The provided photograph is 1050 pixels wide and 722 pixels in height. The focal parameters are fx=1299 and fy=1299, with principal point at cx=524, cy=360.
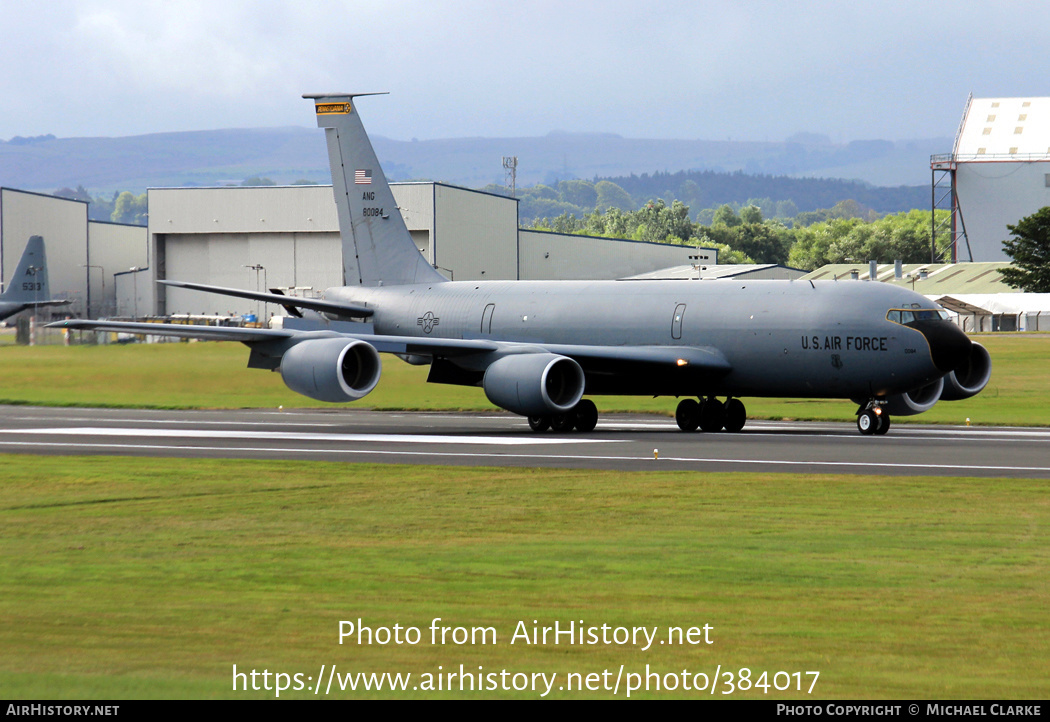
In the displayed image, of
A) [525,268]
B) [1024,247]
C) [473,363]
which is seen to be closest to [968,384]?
[473,363]

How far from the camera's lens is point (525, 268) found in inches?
3880

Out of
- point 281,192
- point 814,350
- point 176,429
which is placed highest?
point 281,192

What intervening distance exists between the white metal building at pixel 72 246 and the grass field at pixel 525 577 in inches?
3509

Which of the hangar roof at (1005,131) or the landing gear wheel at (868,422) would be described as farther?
the hangar roof at (1005,131)

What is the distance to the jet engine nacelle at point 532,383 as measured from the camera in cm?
2888

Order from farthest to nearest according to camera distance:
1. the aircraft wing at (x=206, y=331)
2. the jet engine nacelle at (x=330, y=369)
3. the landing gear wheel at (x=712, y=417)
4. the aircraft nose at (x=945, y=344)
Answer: the landing gear wheel at (x=712, y=417) → the aircraft wing at (x=206, y=331) → the jet engine nacelle at (x=330, y=369) → the aircraft nose at (x=945, y=344)

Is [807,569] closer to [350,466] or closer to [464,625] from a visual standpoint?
[464,625]

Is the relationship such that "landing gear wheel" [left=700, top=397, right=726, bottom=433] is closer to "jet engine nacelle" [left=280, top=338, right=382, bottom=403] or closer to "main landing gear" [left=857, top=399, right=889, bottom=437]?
"main landing gear" [left=857, top=399, right=889, bottom=437]

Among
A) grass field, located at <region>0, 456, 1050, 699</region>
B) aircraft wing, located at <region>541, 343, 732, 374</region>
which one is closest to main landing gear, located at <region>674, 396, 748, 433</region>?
aircraft wing, located at <region>541, 343, 732, 374</region>

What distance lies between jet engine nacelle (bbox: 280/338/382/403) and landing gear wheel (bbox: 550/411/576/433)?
177 inches

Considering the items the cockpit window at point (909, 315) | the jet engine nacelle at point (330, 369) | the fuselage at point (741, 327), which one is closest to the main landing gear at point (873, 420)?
the fuselage at point (741, 327)

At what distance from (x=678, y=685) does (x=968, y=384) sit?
26.3m

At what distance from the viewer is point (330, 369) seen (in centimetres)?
2875

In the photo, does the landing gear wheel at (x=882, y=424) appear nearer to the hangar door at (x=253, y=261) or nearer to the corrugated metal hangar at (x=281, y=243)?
the corrugated metal hangar at (x=281, y=243)
